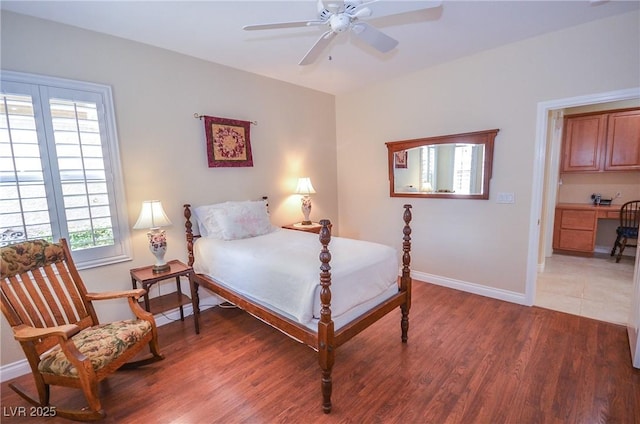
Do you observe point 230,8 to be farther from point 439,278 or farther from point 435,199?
point 439,278

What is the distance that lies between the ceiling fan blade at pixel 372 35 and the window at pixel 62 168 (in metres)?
2.22

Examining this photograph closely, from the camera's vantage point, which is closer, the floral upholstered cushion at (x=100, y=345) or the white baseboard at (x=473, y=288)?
the floral upholstered cushion at (x=100, y=345)

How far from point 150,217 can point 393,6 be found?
2442mm

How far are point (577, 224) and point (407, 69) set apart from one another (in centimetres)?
388

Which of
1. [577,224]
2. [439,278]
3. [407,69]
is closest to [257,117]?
[407,69]

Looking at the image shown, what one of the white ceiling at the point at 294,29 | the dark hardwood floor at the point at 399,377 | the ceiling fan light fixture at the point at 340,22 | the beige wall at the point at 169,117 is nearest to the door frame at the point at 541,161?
the dark hardwood floor at the point at 399,377

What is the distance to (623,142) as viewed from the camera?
4238mm

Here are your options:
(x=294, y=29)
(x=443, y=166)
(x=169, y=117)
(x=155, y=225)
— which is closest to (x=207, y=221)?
(x=155, y=225)

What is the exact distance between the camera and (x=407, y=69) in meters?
3.49

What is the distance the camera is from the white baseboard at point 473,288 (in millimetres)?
3170

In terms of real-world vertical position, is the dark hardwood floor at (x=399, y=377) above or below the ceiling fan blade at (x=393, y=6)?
below

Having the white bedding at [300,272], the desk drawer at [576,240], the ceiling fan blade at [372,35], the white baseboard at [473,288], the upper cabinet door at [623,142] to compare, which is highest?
the ceiling fan blade at [372,35]

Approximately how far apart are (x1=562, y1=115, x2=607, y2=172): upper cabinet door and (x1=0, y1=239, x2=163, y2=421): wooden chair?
6.28m

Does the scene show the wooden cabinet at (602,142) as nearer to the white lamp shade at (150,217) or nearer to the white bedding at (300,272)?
the white bedding at (300,272)
